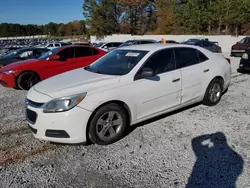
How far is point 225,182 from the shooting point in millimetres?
2584

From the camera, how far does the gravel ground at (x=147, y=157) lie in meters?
2.68

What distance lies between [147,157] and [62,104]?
1396mm

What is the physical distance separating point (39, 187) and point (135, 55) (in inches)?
102

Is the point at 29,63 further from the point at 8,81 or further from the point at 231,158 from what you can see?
the point at 231,158

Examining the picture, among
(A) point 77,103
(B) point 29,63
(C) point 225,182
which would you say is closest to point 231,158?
(C) point 225,182

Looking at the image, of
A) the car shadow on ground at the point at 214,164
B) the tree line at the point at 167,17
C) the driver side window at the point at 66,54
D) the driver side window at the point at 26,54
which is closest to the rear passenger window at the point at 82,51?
the driver side window at the point at 66,54

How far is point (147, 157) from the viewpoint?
10.3ft

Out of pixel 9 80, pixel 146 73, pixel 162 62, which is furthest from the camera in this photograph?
pixel 9 80

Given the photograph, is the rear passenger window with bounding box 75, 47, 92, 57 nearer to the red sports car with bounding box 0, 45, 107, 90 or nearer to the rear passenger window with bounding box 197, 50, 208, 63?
the red sports car with bounding box 0, 45, 107, 90

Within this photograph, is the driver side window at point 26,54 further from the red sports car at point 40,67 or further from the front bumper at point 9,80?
the front bumper at point 9,80

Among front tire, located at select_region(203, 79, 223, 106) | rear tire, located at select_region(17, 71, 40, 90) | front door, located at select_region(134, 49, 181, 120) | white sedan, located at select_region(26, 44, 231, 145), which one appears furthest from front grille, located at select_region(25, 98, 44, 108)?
rear tire, located at select_region(17, 71, 40, 90)

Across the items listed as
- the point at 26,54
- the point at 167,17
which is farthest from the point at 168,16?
the point at 26,54

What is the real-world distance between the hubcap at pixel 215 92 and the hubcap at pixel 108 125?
2485 millimetres

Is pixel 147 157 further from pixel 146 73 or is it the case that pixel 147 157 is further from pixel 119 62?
pixel 119 62
